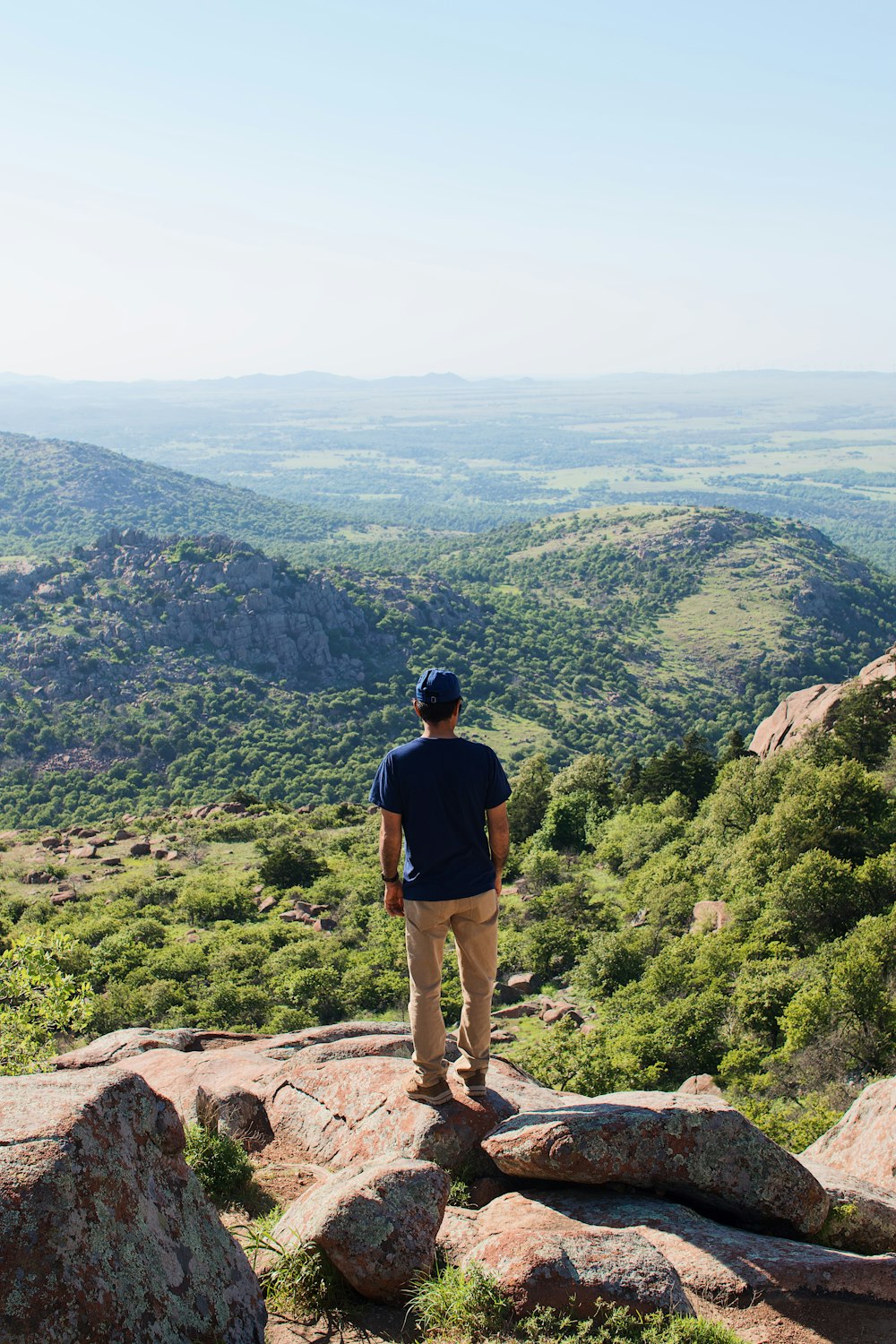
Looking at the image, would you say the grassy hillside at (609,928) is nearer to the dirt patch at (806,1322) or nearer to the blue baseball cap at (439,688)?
the dirt patch at (806,1322)

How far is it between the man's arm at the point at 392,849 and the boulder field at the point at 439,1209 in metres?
2.16

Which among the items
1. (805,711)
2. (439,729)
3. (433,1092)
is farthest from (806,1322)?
(805,711)

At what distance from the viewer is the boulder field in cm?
480

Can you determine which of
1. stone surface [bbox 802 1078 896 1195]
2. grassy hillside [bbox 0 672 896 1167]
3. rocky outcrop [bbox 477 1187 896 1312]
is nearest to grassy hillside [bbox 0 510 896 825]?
grassy hillside [bbox 0 672 896 1167]

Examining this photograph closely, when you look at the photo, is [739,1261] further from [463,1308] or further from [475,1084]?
[475,1084]

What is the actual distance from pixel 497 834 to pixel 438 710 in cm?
130

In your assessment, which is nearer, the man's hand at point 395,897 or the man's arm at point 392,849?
the man's arm at point 392,849

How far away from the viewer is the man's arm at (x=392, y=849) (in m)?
7.75

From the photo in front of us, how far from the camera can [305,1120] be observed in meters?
9.23

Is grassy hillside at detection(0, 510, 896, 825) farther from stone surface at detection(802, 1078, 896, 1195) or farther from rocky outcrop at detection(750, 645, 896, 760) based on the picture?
stone surface at detection(802, 1078, 896, 1195)

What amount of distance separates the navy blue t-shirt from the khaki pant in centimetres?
18

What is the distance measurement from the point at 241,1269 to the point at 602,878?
127 feet

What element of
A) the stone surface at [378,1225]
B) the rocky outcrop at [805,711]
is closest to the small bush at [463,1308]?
the stone surface at [378,1225]

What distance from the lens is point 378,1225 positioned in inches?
252
